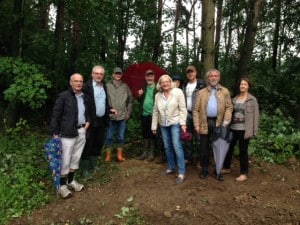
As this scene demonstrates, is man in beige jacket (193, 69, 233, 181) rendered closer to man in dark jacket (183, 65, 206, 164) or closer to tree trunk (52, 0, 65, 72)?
man in dark jacket (183, 65, 206, 164)

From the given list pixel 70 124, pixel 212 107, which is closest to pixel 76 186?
pixel 70 124

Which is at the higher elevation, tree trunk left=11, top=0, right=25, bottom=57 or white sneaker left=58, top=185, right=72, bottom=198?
tree trunk left=11, top=0, right=25, bottom=57

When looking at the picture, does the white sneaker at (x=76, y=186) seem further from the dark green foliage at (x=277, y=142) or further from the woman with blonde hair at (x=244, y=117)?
the dark green foliage at (x=277, y=142)

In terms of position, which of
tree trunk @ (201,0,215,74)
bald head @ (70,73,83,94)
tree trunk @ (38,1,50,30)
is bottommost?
bald head @ (70,73,83,94)

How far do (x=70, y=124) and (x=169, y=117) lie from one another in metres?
1.79

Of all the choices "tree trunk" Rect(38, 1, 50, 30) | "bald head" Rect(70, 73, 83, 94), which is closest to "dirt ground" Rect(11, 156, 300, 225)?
"bald head" Rect(70, 73, 83, 94)

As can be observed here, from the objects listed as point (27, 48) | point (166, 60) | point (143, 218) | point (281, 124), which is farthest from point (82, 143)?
point (166, 60)

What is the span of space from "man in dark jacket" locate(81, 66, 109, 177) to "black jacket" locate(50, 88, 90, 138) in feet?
1.68

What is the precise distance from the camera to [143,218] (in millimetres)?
5883

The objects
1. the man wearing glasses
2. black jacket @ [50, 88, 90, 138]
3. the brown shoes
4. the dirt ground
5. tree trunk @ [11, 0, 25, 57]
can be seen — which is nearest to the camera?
the dirt ground

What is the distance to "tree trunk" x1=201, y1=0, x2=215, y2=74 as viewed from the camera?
26.6 ft

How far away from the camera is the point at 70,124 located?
20.3ft

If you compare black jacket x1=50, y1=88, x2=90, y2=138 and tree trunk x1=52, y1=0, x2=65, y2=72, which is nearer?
black jacket x1=50, y1=88, x2=90, y2=138

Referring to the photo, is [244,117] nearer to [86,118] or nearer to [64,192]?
[86,118]
